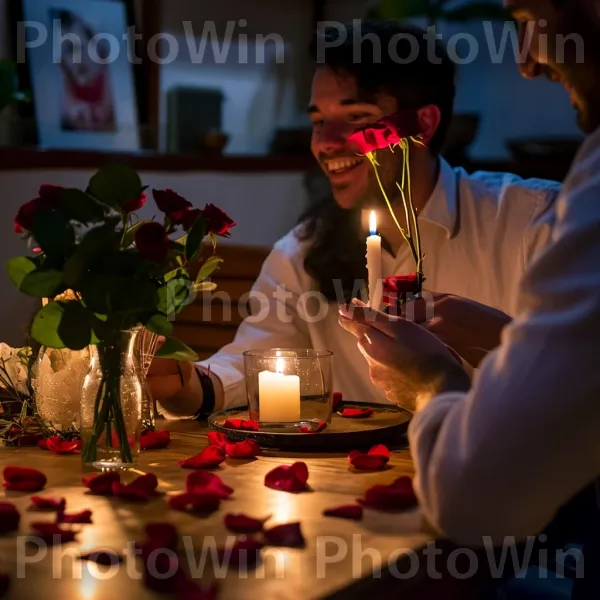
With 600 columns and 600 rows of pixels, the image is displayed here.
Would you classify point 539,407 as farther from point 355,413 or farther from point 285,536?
point 355,413

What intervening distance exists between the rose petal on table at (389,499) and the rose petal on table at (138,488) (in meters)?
0.25

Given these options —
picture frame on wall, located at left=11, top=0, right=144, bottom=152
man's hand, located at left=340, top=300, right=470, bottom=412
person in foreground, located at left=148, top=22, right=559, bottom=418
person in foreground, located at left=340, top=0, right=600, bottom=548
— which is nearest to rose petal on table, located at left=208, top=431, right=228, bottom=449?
man's hand, located at left=340, top=300, right=470, bottom=412

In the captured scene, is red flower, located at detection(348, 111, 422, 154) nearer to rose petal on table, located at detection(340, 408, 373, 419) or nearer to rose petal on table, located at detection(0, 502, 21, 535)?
rose petal on table, located at detection(340, 408, 373, 419)

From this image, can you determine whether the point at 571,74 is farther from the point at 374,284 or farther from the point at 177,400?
the point at 177,400

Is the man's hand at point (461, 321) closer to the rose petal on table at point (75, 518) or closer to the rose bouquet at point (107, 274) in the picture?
the rose bouquet at point (107, 274)

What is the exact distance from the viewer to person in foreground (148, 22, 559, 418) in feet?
6.91

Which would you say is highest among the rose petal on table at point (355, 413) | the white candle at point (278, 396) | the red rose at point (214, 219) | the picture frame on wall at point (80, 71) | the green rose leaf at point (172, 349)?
the picture frame on wall at point (80, 71)

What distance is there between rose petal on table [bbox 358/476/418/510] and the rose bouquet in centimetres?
34

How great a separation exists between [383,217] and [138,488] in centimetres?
116

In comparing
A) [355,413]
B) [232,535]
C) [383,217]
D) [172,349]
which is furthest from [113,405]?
[383,217]

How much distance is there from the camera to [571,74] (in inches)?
38.7

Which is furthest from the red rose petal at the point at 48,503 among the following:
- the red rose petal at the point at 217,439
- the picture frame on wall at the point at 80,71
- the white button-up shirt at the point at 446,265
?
the picture frame on wall at the point at 80,71

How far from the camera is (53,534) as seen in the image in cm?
98

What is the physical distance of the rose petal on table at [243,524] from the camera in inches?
39.4
